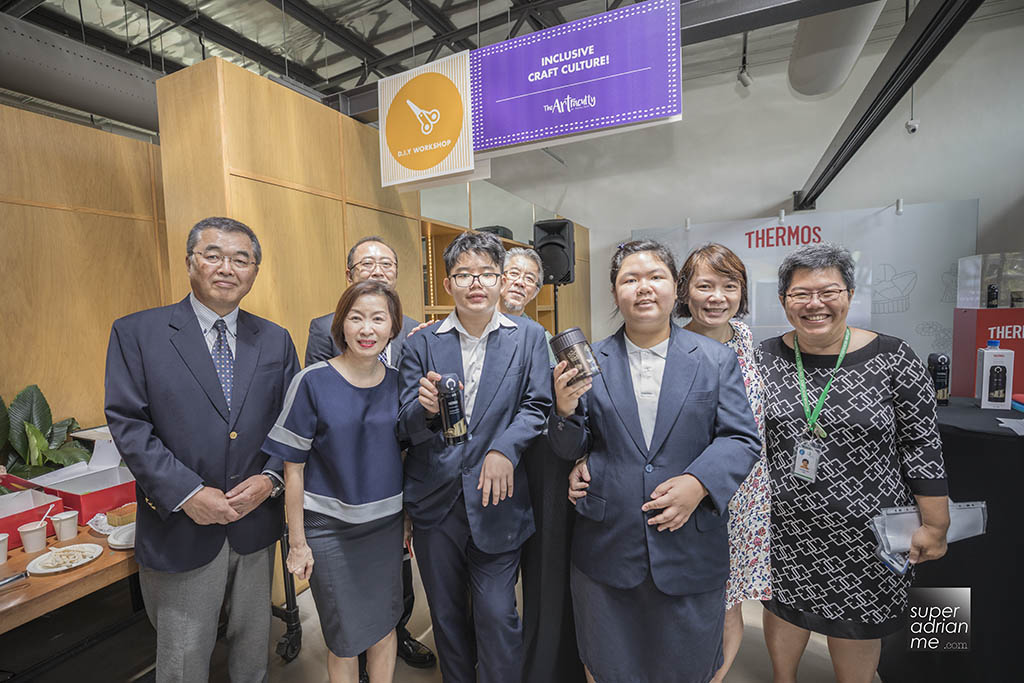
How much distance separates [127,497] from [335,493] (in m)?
1.31

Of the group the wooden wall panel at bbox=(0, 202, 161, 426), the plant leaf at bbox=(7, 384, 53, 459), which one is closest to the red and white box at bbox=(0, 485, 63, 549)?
the plant leaf at bbox=(7, 384, 53, 459)

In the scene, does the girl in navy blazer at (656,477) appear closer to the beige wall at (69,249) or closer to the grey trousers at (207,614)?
the grey trousers at (207,614)

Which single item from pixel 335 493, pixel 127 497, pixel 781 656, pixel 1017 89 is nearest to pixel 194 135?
pixel 127 497

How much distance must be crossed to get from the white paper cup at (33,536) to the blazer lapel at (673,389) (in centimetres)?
215

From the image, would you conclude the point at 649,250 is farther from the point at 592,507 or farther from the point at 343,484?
the point at 343,484

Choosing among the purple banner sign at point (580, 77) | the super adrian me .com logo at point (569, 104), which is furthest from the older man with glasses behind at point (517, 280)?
the super adrian me .com logo at point (569, 104)

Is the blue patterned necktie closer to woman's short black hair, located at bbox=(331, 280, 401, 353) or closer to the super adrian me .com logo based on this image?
woman's short black hair, located at bbox=(331, 280, 401, 353)

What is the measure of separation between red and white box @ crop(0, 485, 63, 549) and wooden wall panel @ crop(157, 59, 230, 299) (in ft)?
3.79

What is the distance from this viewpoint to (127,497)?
2.09 meters

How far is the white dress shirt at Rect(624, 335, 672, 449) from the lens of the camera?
132 cm

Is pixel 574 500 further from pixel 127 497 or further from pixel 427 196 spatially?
pixel 427 196

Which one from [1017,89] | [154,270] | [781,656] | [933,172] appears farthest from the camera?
[933,172]

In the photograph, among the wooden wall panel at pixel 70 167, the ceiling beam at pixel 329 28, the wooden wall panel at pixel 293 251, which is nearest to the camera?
the wooden wall panel at pixel 293 251

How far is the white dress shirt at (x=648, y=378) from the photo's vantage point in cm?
132
